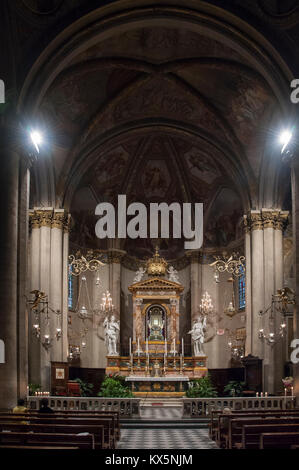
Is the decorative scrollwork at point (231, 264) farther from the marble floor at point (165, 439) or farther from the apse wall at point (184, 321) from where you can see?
the marble floor at point (165, 439)

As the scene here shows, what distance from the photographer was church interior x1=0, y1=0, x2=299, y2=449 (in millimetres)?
17500

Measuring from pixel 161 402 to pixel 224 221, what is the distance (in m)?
11.5

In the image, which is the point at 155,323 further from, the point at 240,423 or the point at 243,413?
the point at 240,423

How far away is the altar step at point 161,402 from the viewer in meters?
26.9

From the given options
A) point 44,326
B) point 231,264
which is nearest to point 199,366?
point 231,264

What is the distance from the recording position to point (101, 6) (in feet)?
64.1

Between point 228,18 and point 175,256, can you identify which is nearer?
point 228,18

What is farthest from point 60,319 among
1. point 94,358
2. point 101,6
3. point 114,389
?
point 101,6

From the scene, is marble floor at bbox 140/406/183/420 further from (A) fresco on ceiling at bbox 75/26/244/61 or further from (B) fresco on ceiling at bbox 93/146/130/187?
(A) fresco on ceiling at bbox 75/26/244/61

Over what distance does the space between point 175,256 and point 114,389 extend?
14.9m

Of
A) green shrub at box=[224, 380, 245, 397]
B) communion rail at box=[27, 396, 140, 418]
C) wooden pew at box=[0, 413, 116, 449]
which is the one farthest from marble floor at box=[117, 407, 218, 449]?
green shrub at box=[224, 380, 245, 397]

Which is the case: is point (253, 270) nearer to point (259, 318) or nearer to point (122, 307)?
point (259, 318)

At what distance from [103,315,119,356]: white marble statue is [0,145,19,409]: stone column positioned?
15.1 m

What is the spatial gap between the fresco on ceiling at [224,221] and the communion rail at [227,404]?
48.6 ft
